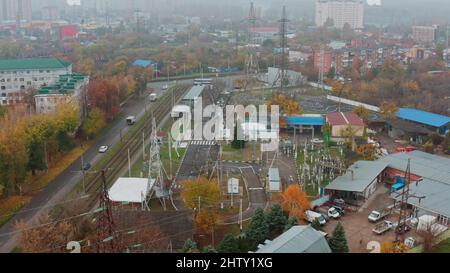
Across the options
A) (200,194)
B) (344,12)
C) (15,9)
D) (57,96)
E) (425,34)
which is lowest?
(200,194)

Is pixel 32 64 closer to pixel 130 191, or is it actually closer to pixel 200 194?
pixel 130 191

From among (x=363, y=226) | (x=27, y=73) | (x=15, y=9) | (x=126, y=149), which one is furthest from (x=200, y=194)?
(x=15, y=9)

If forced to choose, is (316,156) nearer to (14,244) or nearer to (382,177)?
(382,177)

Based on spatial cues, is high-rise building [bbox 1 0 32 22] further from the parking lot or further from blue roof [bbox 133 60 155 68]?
the parking lot

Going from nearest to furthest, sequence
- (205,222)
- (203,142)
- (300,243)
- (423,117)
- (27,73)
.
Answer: (300,243)
(205,222)
(203,142)
(423,117)
(27,73)

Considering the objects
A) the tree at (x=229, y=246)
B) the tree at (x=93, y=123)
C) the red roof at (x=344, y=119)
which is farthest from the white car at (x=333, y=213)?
the tree at (x=93, y=123)

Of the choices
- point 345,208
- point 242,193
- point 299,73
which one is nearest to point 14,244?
point 242,193

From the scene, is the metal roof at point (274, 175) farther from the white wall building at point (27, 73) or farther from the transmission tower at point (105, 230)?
the white wall building at point (27, 73)
